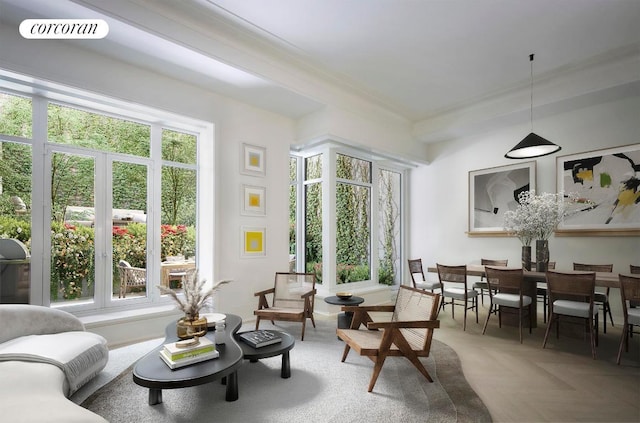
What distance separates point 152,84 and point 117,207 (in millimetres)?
1591

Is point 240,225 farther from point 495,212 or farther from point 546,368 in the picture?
point 495,212

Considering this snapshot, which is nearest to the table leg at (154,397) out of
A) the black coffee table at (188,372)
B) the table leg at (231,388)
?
the black coffee table at (188,372)

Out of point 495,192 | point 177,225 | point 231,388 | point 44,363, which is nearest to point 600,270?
point 495,192

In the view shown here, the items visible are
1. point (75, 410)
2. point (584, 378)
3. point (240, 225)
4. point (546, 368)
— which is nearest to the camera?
point (75, 410)

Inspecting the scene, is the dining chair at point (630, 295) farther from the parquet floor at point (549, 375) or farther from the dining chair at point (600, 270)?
the dining chair at point (600, 270)

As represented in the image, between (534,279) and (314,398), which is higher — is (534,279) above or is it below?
above

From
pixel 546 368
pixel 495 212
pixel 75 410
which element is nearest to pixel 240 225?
pixel 75 410

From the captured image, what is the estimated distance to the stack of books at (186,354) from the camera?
2369mm

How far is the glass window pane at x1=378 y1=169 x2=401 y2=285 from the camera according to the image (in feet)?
23.2

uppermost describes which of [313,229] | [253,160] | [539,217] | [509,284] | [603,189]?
[253,160]

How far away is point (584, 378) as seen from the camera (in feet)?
9.77

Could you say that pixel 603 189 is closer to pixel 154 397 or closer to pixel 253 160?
pixel 253 160

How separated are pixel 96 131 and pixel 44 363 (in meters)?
2.85

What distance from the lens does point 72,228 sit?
154 inches
